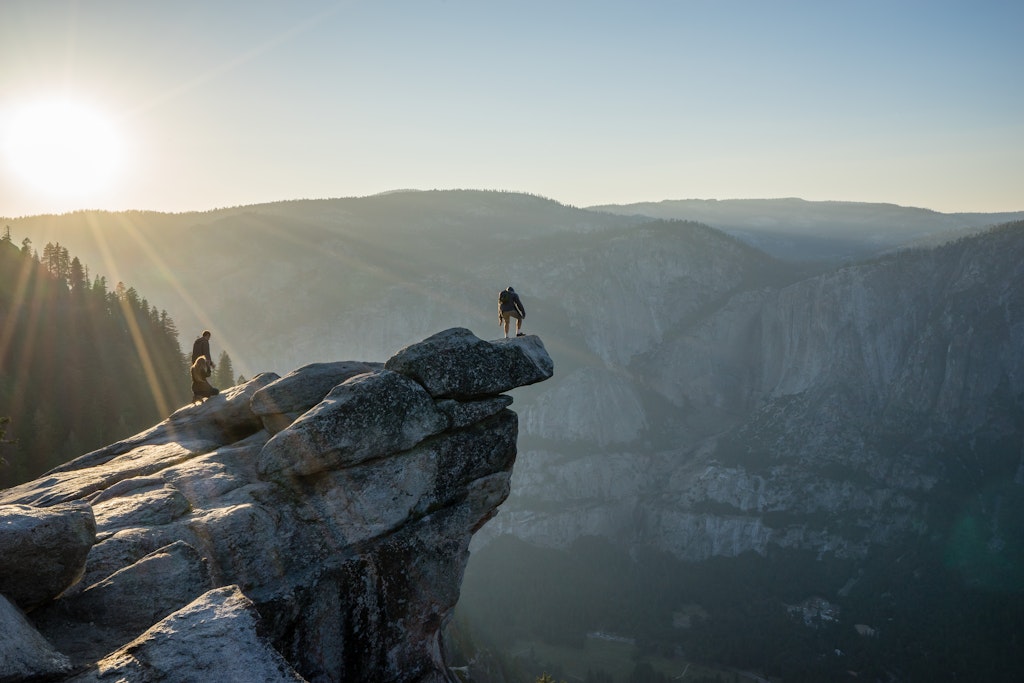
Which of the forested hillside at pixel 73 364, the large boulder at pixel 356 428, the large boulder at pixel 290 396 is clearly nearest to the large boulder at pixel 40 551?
the large boulder at pixel 356 428

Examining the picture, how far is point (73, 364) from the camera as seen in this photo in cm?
11744

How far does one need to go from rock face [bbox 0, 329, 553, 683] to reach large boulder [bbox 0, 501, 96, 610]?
0.12 feet

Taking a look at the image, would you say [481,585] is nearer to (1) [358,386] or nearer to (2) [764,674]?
(2) [764,674]

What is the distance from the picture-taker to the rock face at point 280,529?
12.6 meters

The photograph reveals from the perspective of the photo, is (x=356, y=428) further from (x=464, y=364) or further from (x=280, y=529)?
(x=464, y=364)

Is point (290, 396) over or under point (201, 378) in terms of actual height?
over

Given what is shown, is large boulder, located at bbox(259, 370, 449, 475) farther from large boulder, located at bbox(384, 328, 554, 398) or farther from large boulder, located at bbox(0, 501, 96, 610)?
large boulder, located at bbox(0, 501, 96, 610)

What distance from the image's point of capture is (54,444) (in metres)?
96.6

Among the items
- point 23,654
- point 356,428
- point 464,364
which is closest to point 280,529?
point 356,428

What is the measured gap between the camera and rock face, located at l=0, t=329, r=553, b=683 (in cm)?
1259

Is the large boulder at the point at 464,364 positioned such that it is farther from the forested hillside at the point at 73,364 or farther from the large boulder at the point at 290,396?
the forested hillside at the point at 73,364

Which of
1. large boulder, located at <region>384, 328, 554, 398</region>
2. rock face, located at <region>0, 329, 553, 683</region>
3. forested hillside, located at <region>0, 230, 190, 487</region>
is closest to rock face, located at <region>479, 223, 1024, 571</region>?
forested hillside, located at <region>0, 230, 190, 487</region>

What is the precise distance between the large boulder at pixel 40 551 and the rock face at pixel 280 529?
4 cm

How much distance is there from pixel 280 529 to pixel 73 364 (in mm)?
119154
